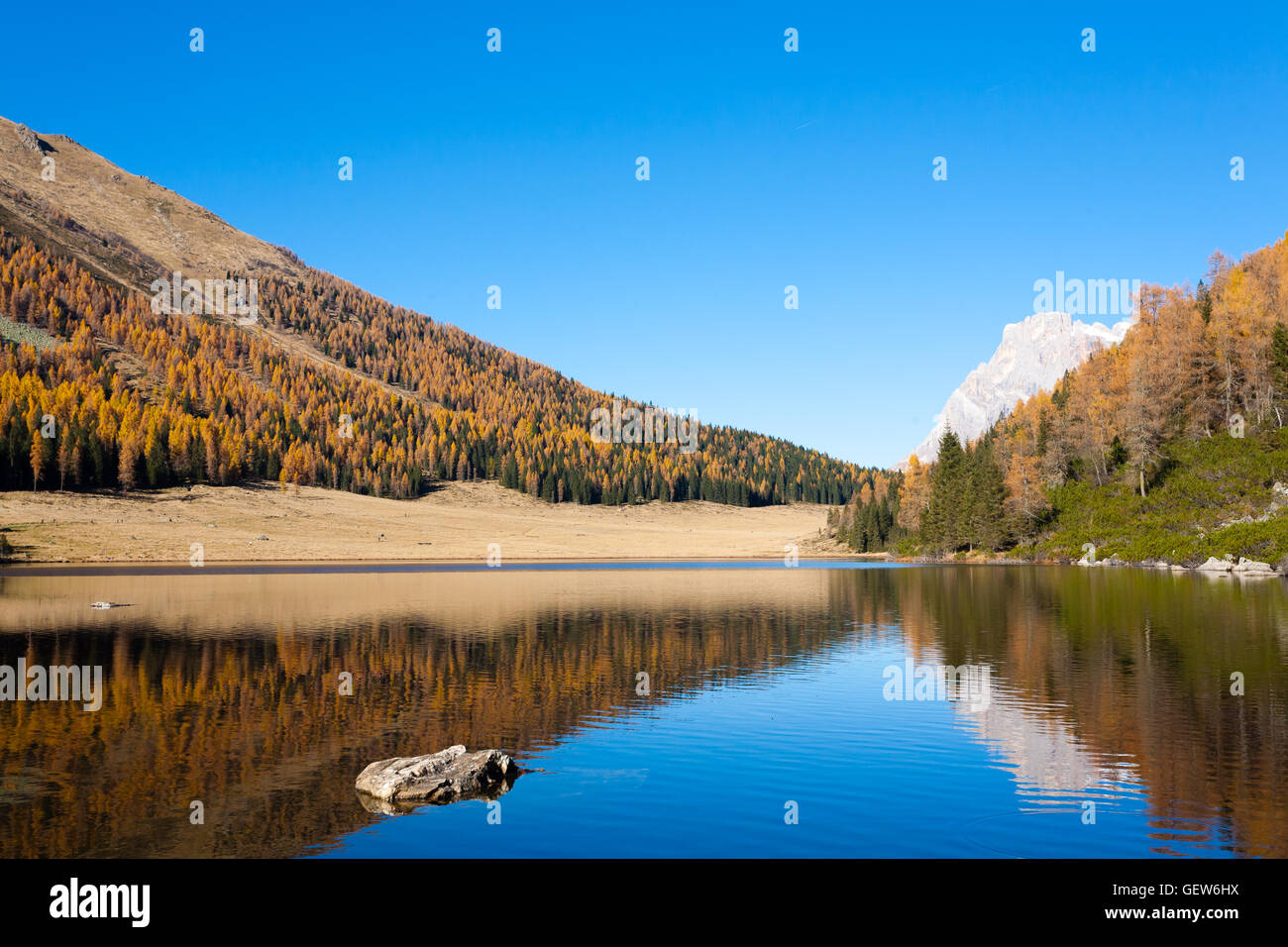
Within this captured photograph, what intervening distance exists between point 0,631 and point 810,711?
42551 millimetres

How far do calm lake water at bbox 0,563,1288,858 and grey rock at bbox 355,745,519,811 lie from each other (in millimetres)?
558

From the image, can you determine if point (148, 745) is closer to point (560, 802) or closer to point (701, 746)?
point (560, 802)

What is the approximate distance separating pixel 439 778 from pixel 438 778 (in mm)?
22

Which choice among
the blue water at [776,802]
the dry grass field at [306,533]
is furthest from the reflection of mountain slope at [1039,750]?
the dry grass field at [306,533]

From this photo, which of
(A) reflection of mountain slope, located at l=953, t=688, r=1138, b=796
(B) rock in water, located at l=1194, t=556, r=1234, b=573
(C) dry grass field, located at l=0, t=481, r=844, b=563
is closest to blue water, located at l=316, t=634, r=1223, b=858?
(A) reflection of mountain slope, located at l=953, t=688, r=1138, b=796

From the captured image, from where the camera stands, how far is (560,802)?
1806 cm

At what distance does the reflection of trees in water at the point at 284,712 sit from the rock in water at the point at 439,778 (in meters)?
0.77

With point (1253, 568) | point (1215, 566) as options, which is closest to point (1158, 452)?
point (1215, 566)

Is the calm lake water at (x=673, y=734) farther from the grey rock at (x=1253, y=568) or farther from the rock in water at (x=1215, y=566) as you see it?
the rock in water at (x=1215, y=566)

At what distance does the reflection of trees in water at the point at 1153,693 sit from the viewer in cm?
1758

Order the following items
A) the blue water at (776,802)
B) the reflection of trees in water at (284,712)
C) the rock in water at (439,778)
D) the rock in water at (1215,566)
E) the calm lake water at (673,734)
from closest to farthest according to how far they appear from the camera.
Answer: the blue water at (776,802) → the calm lake water at (673,734) → the reflection of trees in water at (284,712) → the rock in water at (439,778) → the rock in water at (1215,566)

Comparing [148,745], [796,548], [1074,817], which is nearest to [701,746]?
[1074,817]

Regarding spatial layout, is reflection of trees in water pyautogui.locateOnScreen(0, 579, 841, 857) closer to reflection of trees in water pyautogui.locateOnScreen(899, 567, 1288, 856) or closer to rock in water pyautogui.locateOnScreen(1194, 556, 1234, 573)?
reflection of trees in water pyautogui.locateOnScreen(899, 567, 1288, 856)
